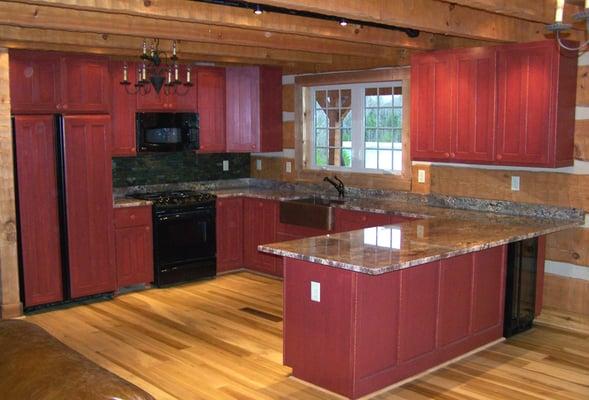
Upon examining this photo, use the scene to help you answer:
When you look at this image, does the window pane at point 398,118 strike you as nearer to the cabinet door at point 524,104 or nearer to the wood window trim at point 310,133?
the wood window trim at point 310,133

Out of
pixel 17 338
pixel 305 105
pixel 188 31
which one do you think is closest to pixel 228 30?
pixel 188 31

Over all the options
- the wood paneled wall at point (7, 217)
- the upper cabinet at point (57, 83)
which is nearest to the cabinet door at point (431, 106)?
the upper cabinet at point (57, 83)

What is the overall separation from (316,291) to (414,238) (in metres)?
0.86

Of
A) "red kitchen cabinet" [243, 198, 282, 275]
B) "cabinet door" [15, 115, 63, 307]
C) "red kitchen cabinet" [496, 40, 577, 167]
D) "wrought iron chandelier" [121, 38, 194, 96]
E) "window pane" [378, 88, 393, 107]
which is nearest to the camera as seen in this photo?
"red kitchen cabinet" [496, 40, 577, 167]

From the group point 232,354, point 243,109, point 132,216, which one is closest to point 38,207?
point 132,216

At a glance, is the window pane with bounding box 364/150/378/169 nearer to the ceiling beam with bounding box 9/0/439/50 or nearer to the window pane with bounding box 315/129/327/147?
the window pane with bounding box 315/129/327/147

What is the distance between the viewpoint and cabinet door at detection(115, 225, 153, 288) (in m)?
6.29

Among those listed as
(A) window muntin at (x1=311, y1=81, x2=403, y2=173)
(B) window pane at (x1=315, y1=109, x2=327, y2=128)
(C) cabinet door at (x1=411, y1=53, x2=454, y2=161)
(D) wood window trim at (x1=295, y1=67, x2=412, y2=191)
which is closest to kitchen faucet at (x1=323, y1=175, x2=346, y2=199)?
(D) wood window trim at (x1=295, y1=67, x2=412, y2=191)

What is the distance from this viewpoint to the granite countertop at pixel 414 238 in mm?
Answer: 3834

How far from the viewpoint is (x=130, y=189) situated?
6.93 metres

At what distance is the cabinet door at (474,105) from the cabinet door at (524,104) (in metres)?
0.08

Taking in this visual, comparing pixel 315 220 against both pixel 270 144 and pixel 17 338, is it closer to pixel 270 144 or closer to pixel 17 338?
pixel 270 144

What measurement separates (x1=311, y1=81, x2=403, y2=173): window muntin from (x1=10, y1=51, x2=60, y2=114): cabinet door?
285 cm

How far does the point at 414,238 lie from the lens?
175 inches
